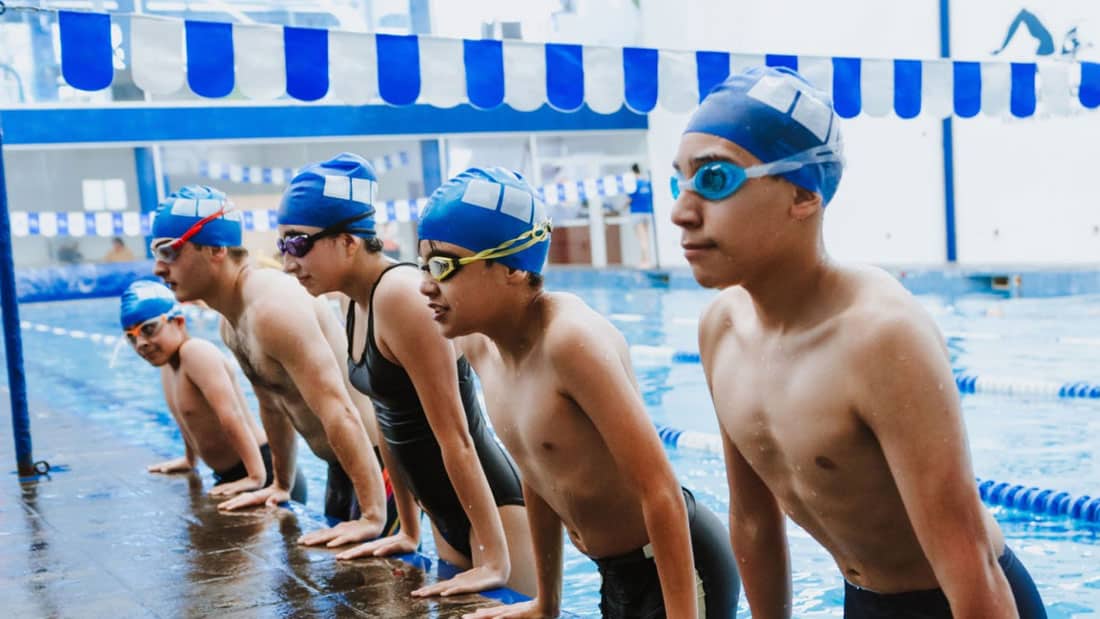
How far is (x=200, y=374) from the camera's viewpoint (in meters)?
4.84

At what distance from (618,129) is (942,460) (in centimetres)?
2405

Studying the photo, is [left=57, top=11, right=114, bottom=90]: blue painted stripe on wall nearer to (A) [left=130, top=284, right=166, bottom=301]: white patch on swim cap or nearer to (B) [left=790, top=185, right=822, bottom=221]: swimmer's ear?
(A) [left=130, top=284, right=166, bottom=301]: white patch on swim cap

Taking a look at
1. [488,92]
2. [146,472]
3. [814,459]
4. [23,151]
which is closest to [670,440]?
[488,92]

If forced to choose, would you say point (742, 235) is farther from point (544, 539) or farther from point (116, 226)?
point (116, 226)

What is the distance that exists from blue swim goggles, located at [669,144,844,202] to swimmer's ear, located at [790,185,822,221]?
4 cm

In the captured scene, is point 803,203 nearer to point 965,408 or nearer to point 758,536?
point 758,536

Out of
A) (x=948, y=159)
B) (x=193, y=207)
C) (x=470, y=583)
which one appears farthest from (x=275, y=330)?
(x=948, y=159)

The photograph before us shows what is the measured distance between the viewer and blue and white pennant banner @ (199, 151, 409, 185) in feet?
81.6

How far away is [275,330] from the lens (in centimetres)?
367

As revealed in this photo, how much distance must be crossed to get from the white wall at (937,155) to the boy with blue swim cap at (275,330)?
10356mm

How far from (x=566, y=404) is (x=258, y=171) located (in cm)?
2406

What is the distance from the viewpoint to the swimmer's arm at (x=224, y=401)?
15.4ft

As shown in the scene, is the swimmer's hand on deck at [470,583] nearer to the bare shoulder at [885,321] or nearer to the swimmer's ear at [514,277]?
the swimmer's ear at [514,277]

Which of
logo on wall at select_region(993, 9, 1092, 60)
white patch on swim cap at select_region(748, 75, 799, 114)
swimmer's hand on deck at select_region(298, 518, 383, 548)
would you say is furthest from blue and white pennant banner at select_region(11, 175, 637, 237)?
white patch on swim cap at select_region(748, 75, 799, 114)
